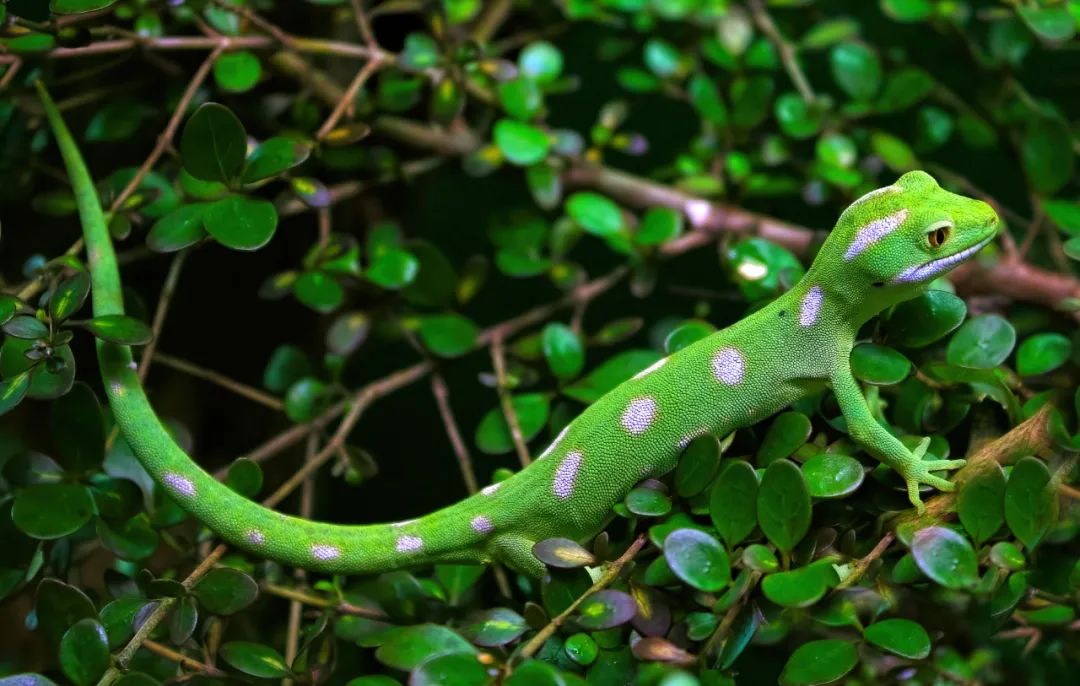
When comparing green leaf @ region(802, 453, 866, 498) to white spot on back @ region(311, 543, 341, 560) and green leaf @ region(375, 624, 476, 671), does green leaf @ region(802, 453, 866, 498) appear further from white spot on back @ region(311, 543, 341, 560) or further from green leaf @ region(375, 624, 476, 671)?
white spot on back @ region(311, 543, 341, 560)

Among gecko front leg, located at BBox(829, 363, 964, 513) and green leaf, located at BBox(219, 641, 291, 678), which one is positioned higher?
gecko front leg, located at BBox(829, 363, 964, 513)

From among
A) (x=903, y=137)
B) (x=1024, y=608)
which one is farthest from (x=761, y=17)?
(x=1024, y=608)

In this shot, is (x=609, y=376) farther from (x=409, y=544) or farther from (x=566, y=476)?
(x=409, y=544)

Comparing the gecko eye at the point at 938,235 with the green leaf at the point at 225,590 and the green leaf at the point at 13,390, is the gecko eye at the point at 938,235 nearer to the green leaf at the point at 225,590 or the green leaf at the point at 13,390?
the green leaf at the point at 225,590

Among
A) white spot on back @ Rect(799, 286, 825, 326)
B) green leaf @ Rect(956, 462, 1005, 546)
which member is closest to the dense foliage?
green leaf @ Rect(956, 462, 1005, 546)

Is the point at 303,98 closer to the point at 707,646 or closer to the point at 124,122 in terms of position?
the point at 124,122

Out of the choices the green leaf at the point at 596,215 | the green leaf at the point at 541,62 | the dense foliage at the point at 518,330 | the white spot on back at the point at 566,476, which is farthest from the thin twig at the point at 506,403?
the green leaf at the point at 541,62
